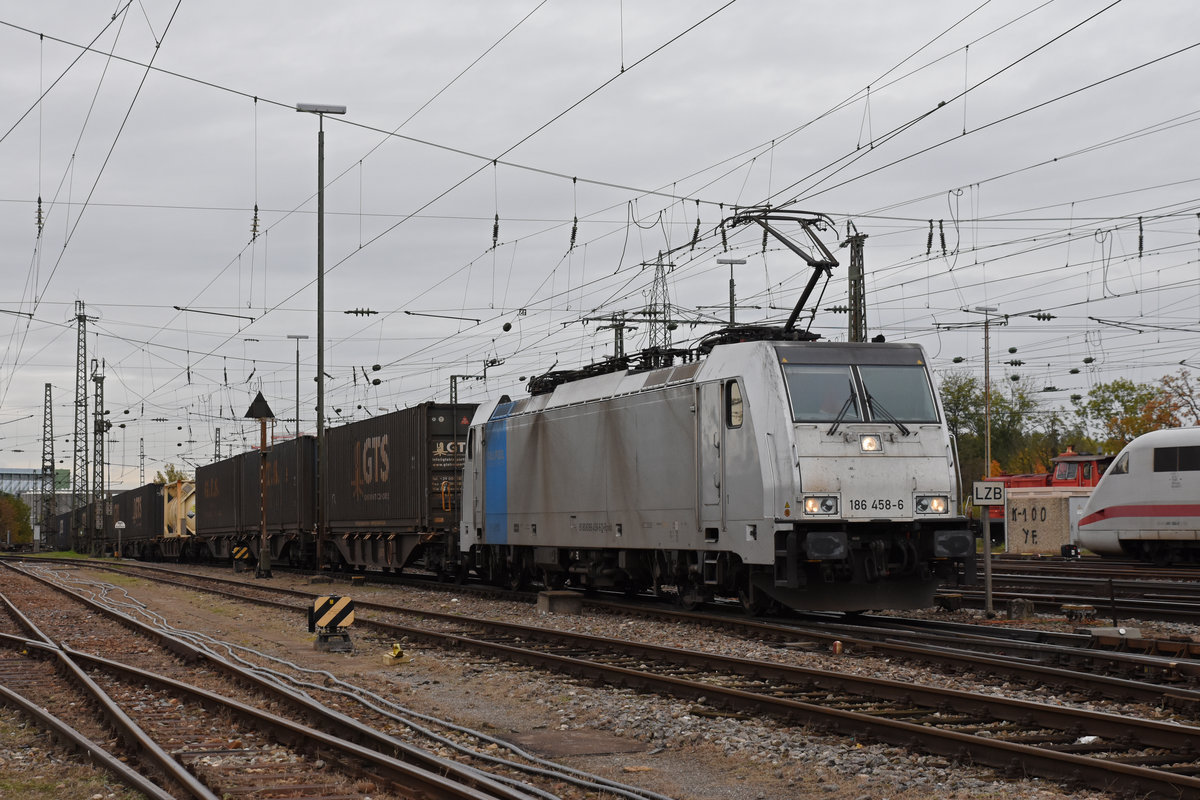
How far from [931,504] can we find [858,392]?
163cm

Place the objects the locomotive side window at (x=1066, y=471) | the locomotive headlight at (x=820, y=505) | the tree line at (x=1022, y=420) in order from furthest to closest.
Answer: the tree line at (x=1022, y=420) < the locomotive side window at (x=1066, y=471) < the locomotive headlight at (x=820, y=505)

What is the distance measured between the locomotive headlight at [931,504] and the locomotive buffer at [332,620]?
703 cm

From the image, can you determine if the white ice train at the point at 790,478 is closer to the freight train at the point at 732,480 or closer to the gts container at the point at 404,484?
the freight train at the point at 732,480

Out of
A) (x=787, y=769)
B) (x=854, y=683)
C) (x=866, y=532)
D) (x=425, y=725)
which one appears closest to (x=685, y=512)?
(x=866, y=532)

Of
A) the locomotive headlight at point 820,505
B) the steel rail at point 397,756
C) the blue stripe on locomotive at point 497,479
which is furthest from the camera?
the blue stripe on locomotive at point 497,479

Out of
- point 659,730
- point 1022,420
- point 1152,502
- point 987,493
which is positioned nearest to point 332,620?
point 659,730

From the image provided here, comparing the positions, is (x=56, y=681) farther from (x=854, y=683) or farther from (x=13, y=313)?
(x=13, y=313)

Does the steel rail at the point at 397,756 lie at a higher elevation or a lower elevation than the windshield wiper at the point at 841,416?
lower

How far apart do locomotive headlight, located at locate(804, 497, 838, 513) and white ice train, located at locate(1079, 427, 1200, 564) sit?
15360mm

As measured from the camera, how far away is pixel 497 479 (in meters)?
23.2

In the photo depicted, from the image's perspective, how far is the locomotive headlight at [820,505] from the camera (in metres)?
14.8

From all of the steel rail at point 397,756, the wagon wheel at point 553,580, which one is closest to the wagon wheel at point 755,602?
the wagon wheel at point 553,580

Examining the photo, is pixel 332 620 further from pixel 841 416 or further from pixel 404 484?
pixel 404 484

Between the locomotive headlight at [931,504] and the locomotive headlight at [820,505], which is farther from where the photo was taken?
the locomotive headlight at [931,504]
